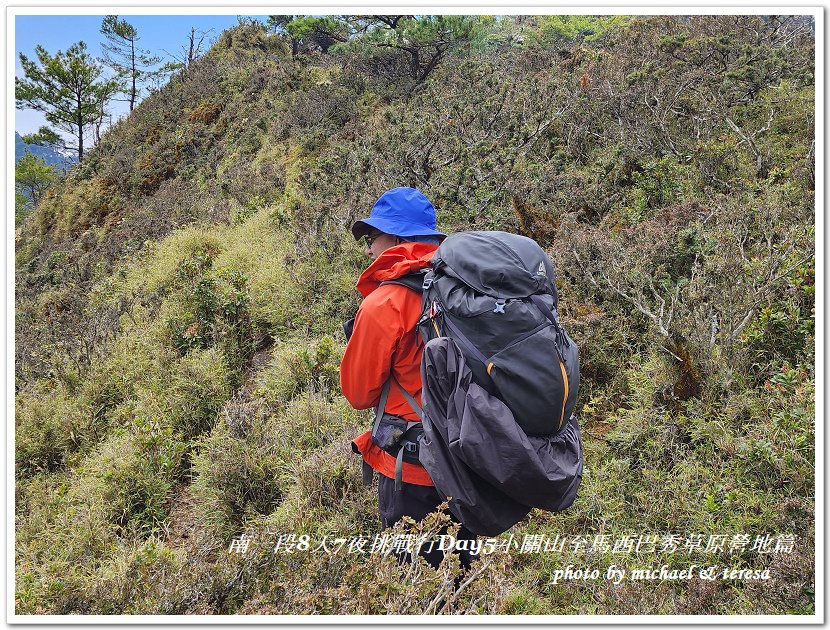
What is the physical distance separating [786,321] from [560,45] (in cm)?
1337

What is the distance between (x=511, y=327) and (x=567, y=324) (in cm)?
278

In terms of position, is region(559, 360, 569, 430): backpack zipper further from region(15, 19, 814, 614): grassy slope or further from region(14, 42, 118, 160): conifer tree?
region(14, 42, 118, 160): conifer tree

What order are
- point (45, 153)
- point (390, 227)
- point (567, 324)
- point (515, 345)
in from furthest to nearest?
point (45, 153), point (567, 324), point (390, 227), point (515, 345)

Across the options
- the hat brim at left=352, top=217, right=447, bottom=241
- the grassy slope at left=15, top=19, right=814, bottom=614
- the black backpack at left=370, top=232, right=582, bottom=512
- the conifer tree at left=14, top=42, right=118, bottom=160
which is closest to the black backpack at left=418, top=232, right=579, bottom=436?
the black backpack at left=370, top=232, right=582, bottom=512

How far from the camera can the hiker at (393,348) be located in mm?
2365

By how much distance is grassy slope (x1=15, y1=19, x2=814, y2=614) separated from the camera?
293 cm

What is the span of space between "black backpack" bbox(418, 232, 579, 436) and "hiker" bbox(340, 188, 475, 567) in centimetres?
23

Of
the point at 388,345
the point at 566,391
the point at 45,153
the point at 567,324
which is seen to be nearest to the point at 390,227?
the point at 388,345

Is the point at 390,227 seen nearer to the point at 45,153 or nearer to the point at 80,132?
the point at 80,132

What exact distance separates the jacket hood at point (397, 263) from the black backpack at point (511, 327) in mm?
225

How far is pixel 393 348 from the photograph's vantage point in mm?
2375

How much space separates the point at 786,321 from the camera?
383 centimetres

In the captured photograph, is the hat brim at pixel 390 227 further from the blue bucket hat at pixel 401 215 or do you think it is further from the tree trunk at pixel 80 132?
the tree trunk at pixel 80 132

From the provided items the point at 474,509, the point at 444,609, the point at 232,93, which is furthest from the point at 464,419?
the point at 232,93
